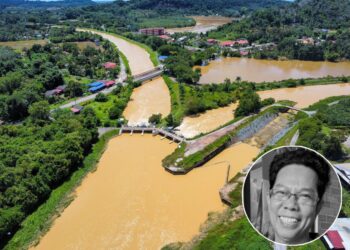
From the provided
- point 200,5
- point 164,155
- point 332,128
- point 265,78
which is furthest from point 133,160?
point 200,5

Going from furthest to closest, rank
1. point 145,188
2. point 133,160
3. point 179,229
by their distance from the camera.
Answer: point 133,160
point 145,188
point 179,229

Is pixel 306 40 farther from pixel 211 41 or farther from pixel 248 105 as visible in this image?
pixel 248 105

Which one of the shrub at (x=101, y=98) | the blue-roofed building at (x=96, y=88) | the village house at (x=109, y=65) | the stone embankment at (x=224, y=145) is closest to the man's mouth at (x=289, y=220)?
the stone embankment at (x=224, y=145)

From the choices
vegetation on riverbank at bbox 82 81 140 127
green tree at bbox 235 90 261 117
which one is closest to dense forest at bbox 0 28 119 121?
vegetation on riverbank at bbox 82 81 140 127

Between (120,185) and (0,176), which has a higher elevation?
(0,176)

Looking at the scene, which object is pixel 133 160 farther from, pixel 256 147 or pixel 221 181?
pixel 256 147

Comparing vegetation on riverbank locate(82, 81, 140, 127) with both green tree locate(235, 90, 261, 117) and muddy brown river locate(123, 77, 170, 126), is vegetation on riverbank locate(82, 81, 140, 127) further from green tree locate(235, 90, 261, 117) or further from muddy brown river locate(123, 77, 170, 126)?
green tree locate(235, 90, 261, 117)

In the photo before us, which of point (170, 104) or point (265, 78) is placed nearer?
point (170, 104)
